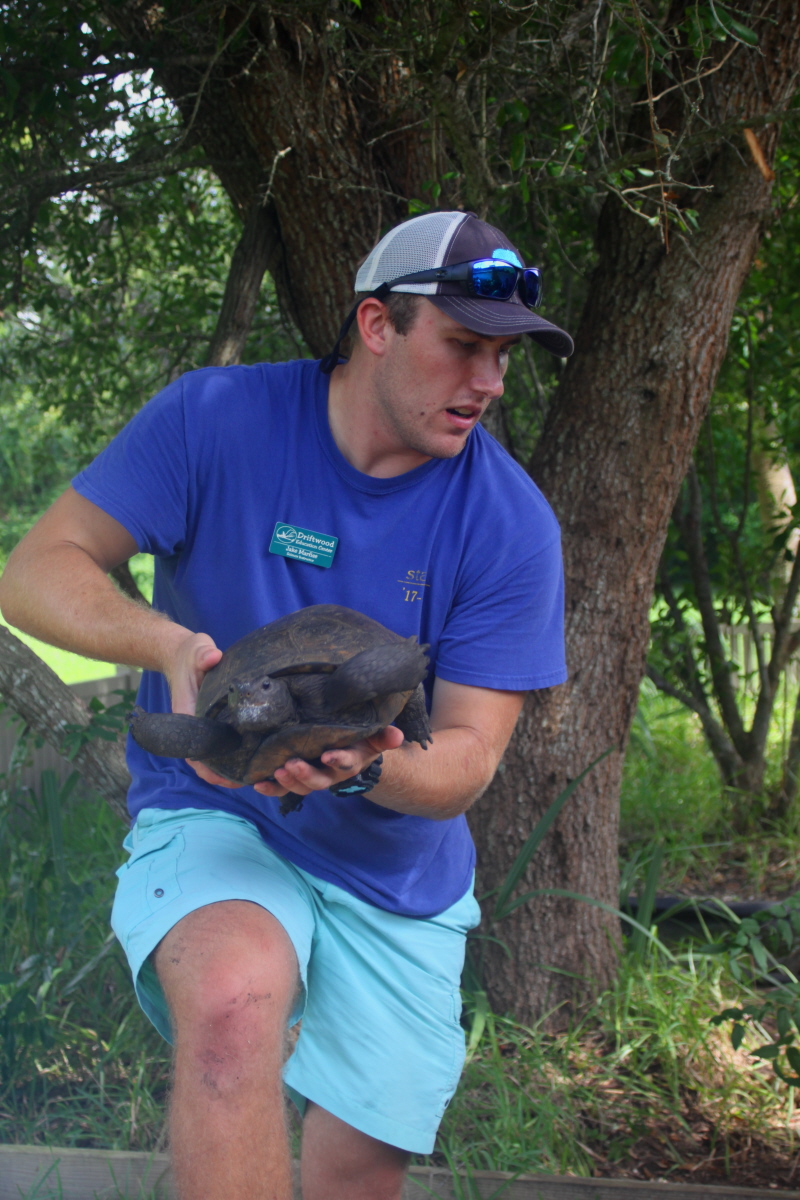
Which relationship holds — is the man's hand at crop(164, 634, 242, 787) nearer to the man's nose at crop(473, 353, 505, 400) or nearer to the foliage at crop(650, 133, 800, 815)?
the man's nose at crop(473, 353, 505, 400)

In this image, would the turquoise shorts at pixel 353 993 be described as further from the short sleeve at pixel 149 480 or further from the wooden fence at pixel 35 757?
the wooden fence at pixel 35 757

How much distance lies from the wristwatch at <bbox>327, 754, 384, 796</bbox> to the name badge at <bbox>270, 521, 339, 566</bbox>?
23.3 inches

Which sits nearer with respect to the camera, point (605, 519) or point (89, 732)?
point (89, 732)

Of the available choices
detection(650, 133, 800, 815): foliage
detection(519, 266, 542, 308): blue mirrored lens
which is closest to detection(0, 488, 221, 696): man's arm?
detection(519, 266, 542, 308): blue mirrored lens

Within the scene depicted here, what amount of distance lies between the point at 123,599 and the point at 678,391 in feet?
7.29

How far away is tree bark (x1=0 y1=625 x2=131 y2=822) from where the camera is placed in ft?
10.2

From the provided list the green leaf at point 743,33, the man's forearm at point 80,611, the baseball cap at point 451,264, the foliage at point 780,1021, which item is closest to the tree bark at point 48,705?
the man's forearm at point 80,611

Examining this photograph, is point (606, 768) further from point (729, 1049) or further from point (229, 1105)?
point (229, 1105)

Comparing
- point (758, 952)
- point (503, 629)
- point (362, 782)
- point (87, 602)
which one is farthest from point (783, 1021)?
point (87, 602)

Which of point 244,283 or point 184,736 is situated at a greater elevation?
point 244,283

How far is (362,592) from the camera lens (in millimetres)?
2434

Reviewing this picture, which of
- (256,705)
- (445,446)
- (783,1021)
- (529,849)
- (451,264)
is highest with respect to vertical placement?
(451,264)

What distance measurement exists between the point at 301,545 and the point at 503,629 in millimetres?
572

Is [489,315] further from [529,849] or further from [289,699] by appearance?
[529,849]
